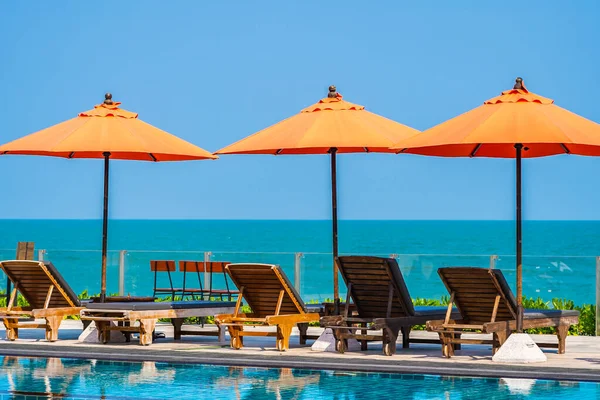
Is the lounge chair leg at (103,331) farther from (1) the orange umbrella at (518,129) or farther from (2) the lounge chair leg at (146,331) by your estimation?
(1) the orange umbrella at (518,129)

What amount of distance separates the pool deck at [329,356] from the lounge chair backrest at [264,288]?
0.41m

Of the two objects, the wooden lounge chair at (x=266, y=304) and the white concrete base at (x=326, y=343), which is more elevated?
the wooden lounge chair at (x=266, y=304)

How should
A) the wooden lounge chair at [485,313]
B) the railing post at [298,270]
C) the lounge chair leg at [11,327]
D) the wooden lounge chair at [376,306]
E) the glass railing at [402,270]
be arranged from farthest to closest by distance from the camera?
the railing post at [298,270] < the glass railing at [402,270] < the lounge chair leg at [11,327] < the wooden lounge chair at [376,306] < the wooden lounge chair at [485,313]

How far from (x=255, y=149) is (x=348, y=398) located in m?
3.94

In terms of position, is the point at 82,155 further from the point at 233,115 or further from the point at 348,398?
the point at 233,115

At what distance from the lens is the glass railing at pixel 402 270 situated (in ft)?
52.2

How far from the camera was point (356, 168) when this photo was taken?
379 feet

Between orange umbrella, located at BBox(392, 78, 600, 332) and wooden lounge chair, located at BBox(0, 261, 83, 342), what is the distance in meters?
3.94

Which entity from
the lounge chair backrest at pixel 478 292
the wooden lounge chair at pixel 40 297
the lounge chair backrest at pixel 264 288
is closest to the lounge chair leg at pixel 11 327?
the wooden lounge chair at pixel 40 297

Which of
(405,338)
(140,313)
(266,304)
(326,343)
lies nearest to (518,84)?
(405,338)

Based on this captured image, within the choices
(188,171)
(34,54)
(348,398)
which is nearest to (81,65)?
(34,54)

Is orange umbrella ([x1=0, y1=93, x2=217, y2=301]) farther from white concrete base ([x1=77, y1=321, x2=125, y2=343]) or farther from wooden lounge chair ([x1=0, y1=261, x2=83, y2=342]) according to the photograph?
white concrete base ([x1=77, y1=321, x2=125, y2=343])

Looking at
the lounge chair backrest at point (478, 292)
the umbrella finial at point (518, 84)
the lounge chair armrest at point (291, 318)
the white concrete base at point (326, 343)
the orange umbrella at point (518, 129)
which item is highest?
the umbrella finial at point (518, 84)

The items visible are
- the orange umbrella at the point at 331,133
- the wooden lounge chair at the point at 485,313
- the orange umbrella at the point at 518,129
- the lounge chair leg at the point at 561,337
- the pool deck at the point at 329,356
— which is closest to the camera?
the pool deck at the point at 329,356
